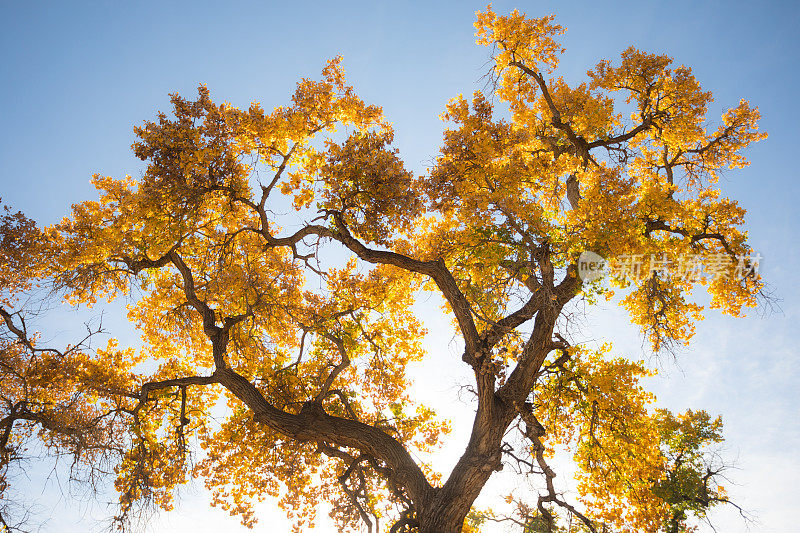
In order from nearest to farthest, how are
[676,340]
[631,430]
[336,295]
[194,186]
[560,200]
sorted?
1. [194,186]
2. [631,430]
3. [676,340]
4. [336,295]
5. [560,200]

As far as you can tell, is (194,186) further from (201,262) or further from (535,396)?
(535,396)

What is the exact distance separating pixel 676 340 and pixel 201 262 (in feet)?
33.2

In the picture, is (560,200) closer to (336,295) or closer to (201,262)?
(336,295)

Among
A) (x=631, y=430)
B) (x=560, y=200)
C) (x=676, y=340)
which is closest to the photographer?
(x=631, y=430)

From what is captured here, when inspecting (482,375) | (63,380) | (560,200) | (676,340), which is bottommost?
(63,380)

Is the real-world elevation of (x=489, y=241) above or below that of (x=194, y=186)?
above

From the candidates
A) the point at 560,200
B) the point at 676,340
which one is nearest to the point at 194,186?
the point at 560,200

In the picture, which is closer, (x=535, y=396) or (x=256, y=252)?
(x=535, y=396)

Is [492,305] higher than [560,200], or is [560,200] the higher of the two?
[560,200]

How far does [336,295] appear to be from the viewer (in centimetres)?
978

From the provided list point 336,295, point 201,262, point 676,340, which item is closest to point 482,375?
point 336,295

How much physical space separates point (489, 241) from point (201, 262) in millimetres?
6319

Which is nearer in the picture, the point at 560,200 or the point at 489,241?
the point at 489,241

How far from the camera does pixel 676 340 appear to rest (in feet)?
29.7
